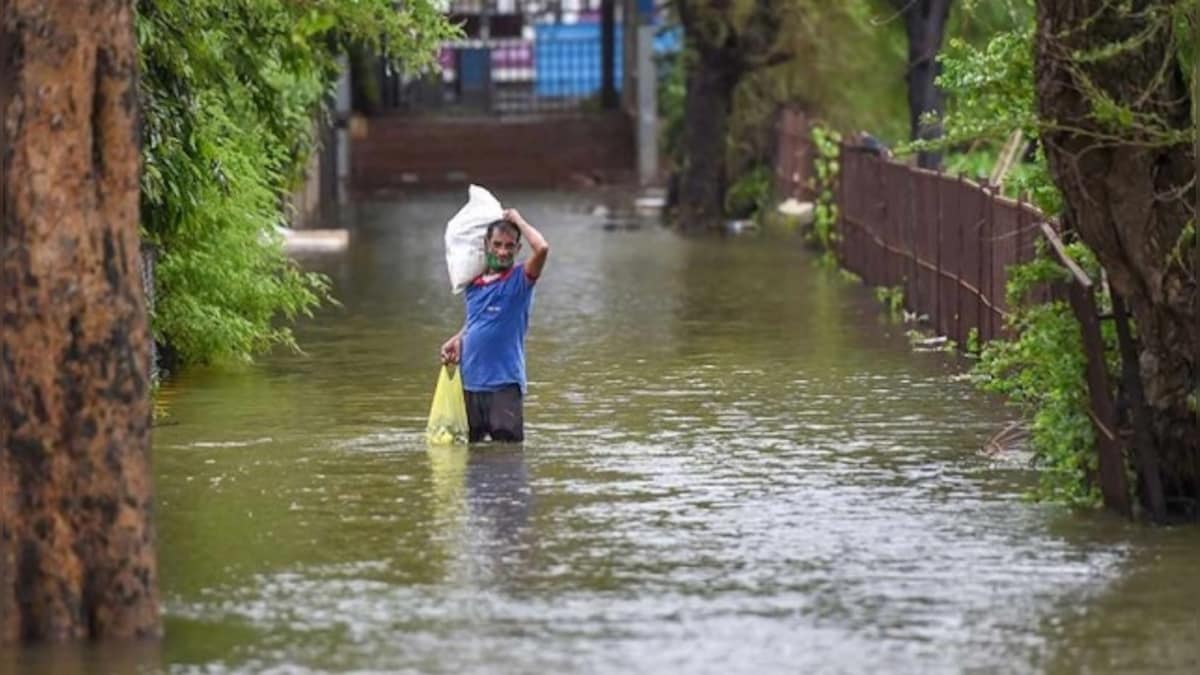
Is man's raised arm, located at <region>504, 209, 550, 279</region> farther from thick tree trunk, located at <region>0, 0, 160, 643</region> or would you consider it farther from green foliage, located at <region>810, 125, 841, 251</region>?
green foliage, located at <region>810, 125, 841, 251</region>

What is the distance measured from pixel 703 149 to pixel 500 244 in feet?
67.8

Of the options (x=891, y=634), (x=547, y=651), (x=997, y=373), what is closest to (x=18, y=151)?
(x=547, y=651)

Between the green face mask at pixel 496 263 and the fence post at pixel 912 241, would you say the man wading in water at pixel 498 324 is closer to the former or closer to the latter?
the green face mask at pixel 496 263

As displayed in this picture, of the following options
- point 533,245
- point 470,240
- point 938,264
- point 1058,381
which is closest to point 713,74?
point 938,264

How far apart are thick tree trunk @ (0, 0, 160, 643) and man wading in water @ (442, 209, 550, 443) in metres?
4.71

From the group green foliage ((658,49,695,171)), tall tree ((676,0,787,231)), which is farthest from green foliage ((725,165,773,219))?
green foliage ((658,49,695,171))

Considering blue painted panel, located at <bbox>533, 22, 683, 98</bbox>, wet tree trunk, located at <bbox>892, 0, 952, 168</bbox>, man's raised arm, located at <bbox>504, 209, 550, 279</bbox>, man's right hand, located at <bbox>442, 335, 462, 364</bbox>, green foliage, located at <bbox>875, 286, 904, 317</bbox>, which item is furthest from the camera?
blue painted panel, located at <bbox>533, 22, 683, 98</bbox>

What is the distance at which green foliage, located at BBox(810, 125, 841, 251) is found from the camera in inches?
1158

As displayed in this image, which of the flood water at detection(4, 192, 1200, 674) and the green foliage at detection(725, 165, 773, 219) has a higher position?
the flood water at detection(4, 192, 1200, 674)

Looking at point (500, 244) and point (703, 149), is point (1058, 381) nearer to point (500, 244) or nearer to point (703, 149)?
point (500, 244)

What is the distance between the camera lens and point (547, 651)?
9.91 meters

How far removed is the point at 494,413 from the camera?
15023mm

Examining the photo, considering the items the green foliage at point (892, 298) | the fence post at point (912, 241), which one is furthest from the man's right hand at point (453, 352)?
the green foliage at point (892, 298)

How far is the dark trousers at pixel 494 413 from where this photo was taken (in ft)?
49.1
